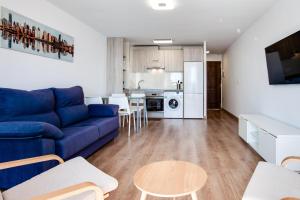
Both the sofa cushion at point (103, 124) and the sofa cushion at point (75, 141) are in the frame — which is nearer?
the sofa cushion at point (75, 141)

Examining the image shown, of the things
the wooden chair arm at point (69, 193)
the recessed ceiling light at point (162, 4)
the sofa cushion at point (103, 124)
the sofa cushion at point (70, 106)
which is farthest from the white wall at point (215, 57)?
the wooden chair arm at point (69, 193)

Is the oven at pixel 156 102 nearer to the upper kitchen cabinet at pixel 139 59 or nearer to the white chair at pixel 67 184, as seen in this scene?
the upper kitchen cabinet at pixel 139 59

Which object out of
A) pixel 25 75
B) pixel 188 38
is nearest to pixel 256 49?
pixel 188 38

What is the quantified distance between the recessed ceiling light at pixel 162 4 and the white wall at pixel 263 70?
1677 millimetres

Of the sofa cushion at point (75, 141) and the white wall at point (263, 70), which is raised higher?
the white wall at point (263, 70)

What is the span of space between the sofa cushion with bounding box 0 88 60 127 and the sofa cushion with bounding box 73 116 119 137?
0.47m

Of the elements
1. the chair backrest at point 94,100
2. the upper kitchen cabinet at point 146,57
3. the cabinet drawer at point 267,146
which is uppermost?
the upper kitchen cabinet at point 146,57

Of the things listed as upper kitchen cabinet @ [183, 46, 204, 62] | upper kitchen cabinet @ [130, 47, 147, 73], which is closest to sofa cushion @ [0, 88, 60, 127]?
upper kitchen cabinet @ [130, 47, 147, 73]

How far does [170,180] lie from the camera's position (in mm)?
1478

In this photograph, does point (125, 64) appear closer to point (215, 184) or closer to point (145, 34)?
point (145, 34)

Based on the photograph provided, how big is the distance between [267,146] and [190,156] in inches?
40.4

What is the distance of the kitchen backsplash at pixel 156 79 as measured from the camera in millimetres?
7539

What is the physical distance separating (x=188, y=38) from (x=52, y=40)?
12.5 feet

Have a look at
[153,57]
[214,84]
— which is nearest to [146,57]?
[153,57]
